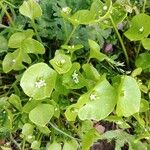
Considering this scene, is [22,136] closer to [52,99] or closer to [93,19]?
[52,99]

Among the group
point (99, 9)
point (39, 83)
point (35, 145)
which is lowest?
point (35, 145)

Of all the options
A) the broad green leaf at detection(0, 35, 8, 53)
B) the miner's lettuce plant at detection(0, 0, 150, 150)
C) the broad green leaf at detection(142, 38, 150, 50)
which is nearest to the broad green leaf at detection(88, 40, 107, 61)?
the miner's lettuce plant at detection(0, 0, 150, 150)

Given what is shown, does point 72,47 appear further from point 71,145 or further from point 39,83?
point 71,145

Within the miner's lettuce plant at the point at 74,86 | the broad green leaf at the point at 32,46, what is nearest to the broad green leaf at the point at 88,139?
the miner's lettuce plant at the point at 74,86

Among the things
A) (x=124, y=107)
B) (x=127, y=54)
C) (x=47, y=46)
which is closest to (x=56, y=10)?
(x=47, y=46)

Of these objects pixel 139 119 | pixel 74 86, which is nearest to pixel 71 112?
pixel 74 86
